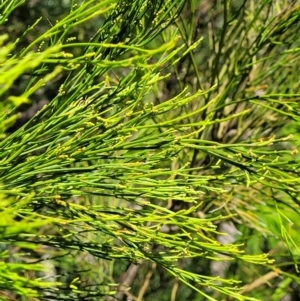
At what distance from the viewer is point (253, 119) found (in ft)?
7.04

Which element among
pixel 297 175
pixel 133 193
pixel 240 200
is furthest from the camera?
pixel 240 200

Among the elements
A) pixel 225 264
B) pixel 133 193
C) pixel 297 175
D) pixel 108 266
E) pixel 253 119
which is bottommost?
pixel 225 264

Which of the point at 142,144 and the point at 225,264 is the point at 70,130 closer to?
the point at 142,144

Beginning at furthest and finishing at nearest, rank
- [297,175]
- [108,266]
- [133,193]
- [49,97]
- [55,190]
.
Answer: [49,97], [108,266], [297,175], [133,193], [55,190]

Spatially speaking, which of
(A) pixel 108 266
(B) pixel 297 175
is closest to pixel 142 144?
(B) pixel 297 175

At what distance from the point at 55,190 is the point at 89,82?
0.25 m

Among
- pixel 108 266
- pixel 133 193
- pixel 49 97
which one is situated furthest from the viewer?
pixel 49 97

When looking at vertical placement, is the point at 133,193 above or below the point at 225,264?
above

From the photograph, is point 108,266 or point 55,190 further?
point 108,266

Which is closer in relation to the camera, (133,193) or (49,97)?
(133,193)

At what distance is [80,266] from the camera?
8.14 feet

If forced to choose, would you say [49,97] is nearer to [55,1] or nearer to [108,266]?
[55,1]

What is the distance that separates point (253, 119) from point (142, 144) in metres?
0.99

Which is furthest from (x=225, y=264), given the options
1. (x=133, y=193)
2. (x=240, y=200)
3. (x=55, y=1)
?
(x=133, y=193)
